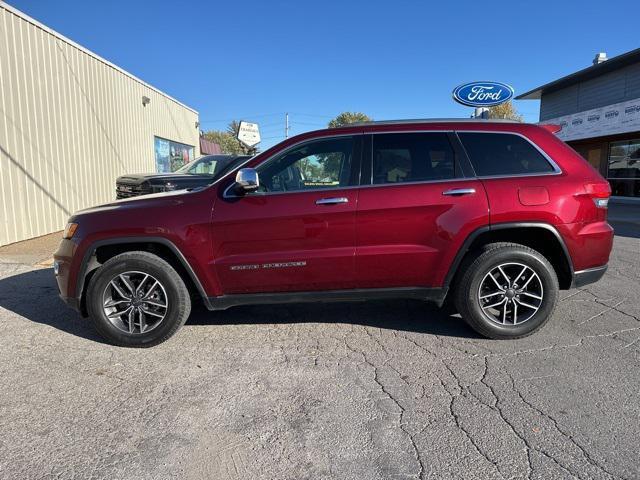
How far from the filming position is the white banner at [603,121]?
1699cm

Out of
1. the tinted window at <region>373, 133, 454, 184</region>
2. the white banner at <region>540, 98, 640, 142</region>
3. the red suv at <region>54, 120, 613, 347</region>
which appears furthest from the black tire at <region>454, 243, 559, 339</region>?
the white banner at <region>540, 98, 640, 142</region>

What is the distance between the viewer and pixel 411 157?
155 inches

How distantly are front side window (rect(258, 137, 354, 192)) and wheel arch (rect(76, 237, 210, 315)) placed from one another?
0.94 metres

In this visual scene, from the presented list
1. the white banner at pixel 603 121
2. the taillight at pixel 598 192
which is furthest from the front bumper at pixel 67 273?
the white banner at pixel 603 121

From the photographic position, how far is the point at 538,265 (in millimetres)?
3795

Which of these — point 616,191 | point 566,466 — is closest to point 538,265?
point 566,466

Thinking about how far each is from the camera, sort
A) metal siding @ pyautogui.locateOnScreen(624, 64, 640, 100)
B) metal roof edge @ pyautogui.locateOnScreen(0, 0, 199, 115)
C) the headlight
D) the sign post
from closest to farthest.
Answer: the headlight < metal roof edge @ pyautogui.locateOnScreen(0, 0, 199, 115) < metal siding @ pyautogui.locateOnScreen(624, 64, 640, 100) < the sign post

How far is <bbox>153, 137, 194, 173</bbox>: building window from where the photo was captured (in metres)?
17.3

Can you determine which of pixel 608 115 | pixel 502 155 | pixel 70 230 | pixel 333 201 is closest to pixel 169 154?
pixel 70 230

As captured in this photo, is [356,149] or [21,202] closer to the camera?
[356,149]

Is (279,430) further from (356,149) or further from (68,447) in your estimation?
(356,149)

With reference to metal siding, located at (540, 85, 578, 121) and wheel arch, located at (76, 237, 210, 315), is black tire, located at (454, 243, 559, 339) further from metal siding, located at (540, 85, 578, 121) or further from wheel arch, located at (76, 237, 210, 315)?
metal siding, located at (540, 85, 578, 121)

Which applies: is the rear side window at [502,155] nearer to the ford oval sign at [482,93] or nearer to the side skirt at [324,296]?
the side skirt at [324,296]

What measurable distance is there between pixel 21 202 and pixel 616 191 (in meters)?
22.1
